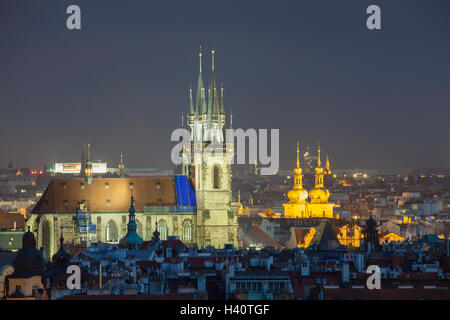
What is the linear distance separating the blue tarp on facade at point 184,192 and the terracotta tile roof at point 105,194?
14.0 inches

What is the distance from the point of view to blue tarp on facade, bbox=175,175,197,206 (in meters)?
99.0

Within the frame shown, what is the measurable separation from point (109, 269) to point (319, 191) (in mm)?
82874

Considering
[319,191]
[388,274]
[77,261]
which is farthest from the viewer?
[319,191]

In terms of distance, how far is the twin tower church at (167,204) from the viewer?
96938mm

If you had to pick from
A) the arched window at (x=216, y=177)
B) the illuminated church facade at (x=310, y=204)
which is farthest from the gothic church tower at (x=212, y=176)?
the illuminated church facade at (x=310, y=204)

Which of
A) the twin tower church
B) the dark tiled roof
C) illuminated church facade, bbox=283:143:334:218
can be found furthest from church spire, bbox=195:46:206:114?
illuminated church facade, bbox=283:143:334:218

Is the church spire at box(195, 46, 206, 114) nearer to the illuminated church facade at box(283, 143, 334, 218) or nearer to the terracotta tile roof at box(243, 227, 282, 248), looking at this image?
the terracotta tile roof at box(243, 227, 282, 248)

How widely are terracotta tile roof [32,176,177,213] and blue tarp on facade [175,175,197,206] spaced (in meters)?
0.36

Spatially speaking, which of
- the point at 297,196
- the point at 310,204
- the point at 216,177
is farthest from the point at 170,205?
the point at 297,196

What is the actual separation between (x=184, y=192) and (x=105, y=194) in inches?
210

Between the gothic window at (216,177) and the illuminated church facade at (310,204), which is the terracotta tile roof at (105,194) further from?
the illuminated church facade at (310,204)

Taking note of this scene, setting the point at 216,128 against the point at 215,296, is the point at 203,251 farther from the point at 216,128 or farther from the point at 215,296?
the point at 215,296
